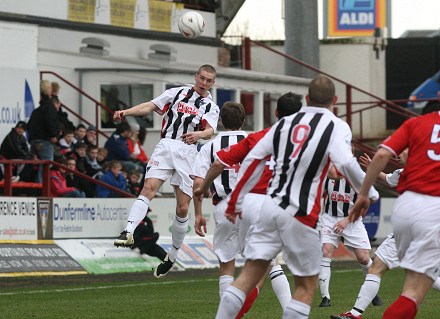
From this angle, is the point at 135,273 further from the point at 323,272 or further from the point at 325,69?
the point at 325,69

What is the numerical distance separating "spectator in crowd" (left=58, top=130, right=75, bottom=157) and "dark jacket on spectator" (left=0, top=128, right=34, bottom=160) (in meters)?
1.88

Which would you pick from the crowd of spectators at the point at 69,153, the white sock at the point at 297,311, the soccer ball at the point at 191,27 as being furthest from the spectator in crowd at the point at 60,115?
the white sock at the point at 297,311

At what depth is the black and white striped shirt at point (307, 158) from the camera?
9.51 metres

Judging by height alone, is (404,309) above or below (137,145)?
below

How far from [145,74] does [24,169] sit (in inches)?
307

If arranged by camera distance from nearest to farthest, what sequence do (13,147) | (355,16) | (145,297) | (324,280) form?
(324,280) < (145,297) < (13,147) < (355,16)

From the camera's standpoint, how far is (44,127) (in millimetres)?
23422

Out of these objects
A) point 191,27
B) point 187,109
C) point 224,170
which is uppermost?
point 191,27

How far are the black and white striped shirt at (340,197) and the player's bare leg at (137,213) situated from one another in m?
2.38

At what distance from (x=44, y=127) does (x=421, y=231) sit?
48.2 feet

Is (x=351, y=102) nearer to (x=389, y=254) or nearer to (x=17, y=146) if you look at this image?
(x=17, y=146)

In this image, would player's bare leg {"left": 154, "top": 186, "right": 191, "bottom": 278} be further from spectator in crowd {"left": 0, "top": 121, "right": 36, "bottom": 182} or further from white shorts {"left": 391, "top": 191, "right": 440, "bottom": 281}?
spectator in crowd {"left": 0, "top": 121, "right": 36, "bottom": 182}

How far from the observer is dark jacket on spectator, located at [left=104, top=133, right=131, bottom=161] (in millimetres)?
26016

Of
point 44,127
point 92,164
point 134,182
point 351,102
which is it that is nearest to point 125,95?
point 134,182
